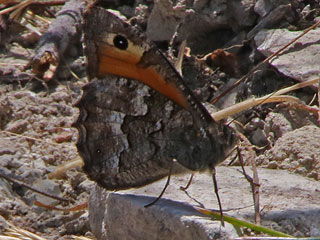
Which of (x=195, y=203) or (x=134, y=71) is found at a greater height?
(x=134, y=71)

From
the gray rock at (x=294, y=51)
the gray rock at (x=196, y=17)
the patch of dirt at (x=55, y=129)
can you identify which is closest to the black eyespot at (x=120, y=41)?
the patch of dirt at (x=55, y=129)

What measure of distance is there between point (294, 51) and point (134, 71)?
143 centimetres

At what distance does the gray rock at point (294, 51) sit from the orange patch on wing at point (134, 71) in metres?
1.16

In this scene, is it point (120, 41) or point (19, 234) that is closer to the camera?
point (120, 41)

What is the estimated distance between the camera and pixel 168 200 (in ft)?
10.0

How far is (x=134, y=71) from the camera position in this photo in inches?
125

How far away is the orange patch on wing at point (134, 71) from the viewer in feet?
10.2

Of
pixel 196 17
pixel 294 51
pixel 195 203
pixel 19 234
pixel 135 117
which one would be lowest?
pixel 19 234

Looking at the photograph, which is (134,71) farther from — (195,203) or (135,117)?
(195,203)

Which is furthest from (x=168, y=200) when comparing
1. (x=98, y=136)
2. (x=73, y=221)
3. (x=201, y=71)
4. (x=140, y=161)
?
(x=201, y=71)

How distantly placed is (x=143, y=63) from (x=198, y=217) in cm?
82

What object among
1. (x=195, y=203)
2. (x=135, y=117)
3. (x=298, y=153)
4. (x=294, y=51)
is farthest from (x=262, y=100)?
(x=195, y=203)

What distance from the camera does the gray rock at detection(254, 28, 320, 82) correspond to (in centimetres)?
397

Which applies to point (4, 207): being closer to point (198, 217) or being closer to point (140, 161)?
point (140, 161)
